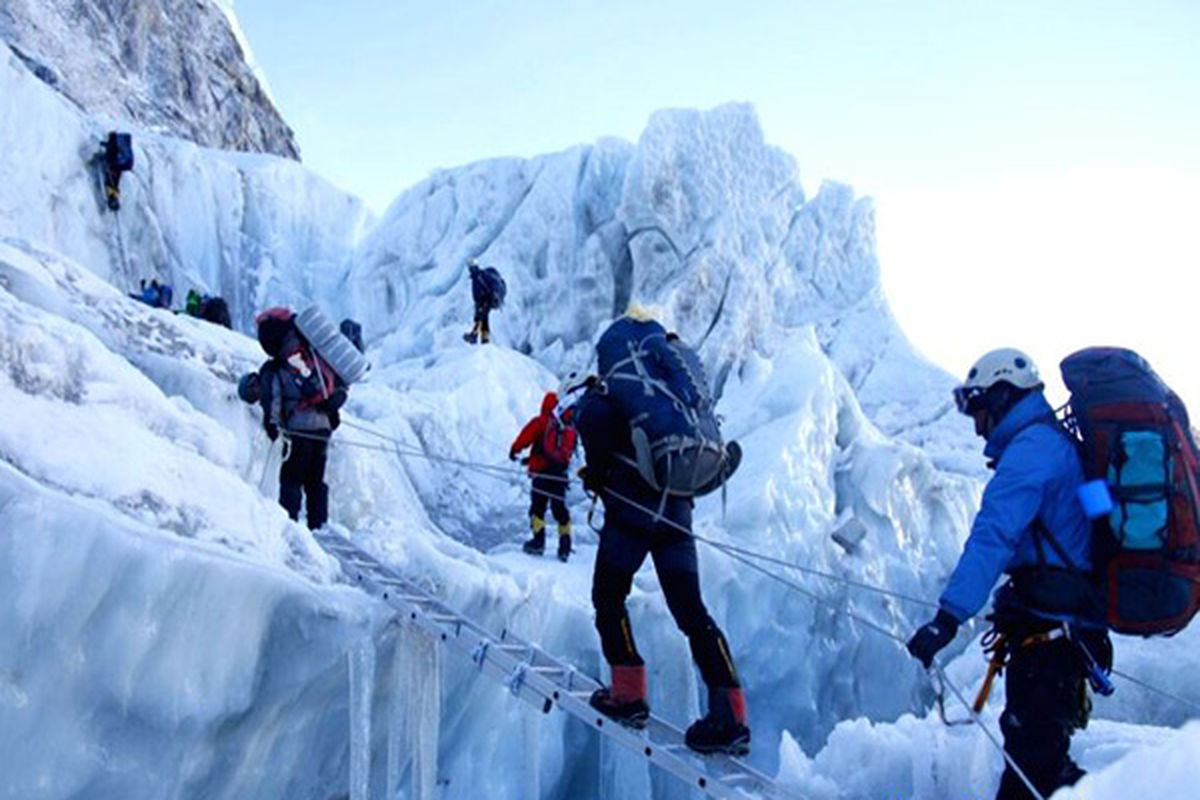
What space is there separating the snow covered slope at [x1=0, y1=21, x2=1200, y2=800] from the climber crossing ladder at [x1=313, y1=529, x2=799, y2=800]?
23 cm

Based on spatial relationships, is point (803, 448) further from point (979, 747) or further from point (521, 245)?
point (521, 245)

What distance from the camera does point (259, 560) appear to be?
390 centimetres

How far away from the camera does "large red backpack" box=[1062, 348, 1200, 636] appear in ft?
9.23

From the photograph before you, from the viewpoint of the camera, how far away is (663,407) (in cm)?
358

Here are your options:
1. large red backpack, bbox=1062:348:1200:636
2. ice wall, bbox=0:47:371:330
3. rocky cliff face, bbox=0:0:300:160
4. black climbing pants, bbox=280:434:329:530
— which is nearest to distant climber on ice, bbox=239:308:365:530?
black climbing pants, bbox=280:434:329:530

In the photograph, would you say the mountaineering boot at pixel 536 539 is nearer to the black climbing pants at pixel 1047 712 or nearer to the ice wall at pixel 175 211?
the black climbing pants at pixel 1047 712

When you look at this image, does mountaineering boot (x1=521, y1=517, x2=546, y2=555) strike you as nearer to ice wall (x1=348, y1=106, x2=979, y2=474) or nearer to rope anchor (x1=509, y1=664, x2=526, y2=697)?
rope anchor (x1=509, y1=664, x2=526, y2=697)

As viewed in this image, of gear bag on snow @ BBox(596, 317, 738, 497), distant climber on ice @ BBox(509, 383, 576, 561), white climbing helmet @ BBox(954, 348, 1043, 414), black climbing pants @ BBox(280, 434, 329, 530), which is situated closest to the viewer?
white climbing helmet @ BBox(954, 348, 1043, 414)

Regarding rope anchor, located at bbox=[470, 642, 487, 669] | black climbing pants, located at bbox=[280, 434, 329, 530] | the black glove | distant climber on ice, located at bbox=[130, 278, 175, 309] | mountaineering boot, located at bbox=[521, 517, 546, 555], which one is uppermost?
distant climber on ice, located at bbox=[130, 278, 175, 309]

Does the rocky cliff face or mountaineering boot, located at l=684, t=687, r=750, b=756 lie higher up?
the rocky cliff face

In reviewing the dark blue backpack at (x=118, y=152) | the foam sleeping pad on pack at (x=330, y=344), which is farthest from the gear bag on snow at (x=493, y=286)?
the foam sleeping pad on pack at (x=330, y=344)

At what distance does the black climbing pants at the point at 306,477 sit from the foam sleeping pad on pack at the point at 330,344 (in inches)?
16.8

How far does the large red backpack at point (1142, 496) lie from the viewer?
9.23ft

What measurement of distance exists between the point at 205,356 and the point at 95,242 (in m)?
10.0
